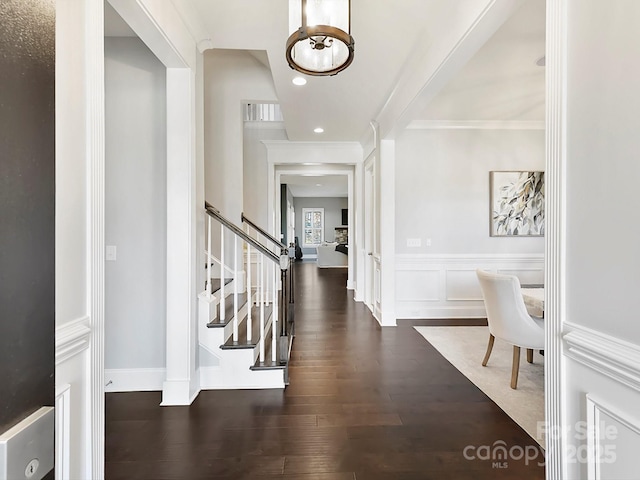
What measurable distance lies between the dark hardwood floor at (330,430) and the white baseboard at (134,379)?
2.8 inches

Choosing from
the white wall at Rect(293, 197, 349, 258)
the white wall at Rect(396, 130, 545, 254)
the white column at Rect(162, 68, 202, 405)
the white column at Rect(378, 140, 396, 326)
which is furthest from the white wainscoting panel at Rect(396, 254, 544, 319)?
the white wall at Rect(293, 197, 349, 258)

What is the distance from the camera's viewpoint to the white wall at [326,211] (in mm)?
15164

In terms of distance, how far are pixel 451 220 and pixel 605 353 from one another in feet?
12.5

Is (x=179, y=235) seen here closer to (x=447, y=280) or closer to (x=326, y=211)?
(x=447, y=280)

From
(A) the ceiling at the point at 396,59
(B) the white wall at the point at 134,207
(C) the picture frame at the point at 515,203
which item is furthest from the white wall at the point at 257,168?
(C) the picture frame at the point at 515,203

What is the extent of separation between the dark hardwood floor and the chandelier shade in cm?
211

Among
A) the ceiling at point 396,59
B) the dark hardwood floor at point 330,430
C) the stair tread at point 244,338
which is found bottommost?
the dark hardwood floor at point 330,430

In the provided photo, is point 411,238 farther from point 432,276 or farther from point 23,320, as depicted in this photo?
point 23,320

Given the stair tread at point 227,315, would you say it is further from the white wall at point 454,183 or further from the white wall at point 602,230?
the white wall at point 454,183

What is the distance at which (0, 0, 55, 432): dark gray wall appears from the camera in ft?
1.39

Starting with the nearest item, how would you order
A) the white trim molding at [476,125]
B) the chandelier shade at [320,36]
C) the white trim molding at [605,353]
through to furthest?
1. the white trim molding at [605,353]
2. the chandelier shade at [320,36]
3. the white trim molding at [476,125]

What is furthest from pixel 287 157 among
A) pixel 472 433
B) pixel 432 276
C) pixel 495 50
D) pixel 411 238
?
pixel 472 433

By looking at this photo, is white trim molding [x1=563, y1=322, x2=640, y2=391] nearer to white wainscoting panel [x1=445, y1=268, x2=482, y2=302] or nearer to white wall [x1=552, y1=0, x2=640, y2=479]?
white wall [x1=552, y1=0, x2=640, y2=479]

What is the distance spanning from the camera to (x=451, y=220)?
457 centimetres
